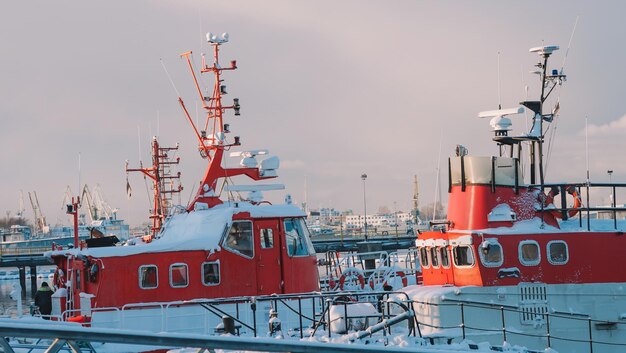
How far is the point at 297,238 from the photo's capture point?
22953 mm

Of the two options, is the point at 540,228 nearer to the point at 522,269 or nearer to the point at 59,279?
the point at 522,269

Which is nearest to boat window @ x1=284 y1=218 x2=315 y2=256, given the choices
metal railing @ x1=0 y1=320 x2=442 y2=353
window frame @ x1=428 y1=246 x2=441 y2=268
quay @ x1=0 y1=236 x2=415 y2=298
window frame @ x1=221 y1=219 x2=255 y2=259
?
window frame @ x1=221 y1=219 x2=255 y2=259

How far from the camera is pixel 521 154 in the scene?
21344mm

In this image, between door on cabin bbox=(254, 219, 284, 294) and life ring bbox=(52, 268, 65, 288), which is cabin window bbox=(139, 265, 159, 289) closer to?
door on cabin bbox=(254, 219, 284, 294)

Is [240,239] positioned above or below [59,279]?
above

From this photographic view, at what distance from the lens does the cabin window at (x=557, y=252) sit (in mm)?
19422

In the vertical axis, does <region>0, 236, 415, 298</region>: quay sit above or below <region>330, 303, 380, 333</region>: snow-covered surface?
below

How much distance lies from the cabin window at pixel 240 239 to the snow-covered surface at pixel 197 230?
7.4 inches

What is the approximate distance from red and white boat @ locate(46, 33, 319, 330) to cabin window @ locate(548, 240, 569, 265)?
6094 mm

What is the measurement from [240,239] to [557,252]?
7.20 m

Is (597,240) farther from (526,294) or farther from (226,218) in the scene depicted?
(226,218)

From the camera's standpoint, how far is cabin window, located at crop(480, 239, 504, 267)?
19.4 meters

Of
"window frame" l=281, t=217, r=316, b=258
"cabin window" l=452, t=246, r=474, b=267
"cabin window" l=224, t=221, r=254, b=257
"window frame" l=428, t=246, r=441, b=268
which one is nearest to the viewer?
"cabin window" l=452, t=246, r=474, b=267

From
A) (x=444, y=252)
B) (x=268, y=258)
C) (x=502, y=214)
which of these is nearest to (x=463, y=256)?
(x=444, y=252)
